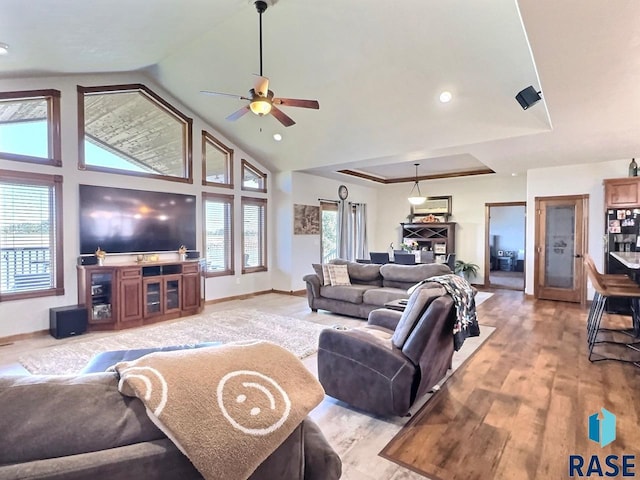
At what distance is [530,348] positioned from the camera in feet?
13.0

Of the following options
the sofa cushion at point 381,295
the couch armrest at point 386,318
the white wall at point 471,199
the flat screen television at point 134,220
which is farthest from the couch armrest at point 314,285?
the white wall at point 471,199

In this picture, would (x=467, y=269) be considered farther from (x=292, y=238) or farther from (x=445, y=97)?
(x=445, y=97)

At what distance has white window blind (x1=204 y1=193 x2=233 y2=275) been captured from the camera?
6.69 metres

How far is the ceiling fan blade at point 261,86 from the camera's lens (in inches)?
138

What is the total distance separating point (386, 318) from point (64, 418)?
9.05 feet

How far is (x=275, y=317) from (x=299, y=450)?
14.7 ft

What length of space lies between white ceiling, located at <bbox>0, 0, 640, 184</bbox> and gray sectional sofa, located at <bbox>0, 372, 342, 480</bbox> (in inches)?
106

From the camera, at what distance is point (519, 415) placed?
2525 millimetres

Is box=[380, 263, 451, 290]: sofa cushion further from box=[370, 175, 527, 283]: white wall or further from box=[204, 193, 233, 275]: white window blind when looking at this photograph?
box=[370, 175, 527, 283]: white wall

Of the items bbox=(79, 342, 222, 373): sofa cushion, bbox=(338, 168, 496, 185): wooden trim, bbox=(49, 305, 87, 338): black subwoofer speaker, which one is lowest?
bbox=(49, 305, 87, 338): black subwoofer speaker

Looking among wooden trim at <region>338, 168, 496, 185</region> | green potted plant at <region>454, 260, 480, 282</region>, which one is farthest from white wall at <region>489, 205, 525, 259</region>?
green potted plant at <region>454, 260, 480, 282</region>

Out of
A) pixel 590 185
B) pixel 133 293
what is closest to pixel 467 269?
pixel 590 185

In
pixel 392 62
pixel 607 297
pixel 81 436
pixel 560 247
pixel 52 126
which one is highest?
pixel 392 62

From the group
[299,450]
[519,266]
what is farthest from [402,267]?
[519,266]
